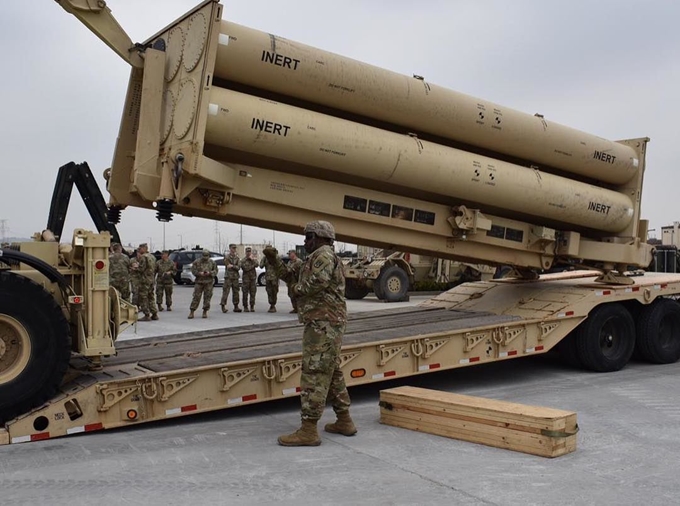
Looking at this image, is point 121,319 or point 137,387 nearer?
point 137,387

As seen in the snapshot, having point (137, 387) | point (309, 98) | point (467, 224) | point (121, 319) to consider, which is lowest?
point (137, 387)

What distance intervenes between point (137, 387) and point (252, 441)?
1.02 m

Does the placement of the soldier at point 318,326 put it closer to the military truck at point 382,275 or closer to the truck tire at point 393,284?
the military truck at point 382,275

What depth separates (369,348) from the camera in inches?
272

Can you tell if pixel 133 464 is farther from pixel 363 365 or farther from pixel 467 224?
pixel 467 224

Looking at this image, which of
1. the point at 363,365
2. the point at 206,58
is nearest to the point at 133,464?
the point at 363,365

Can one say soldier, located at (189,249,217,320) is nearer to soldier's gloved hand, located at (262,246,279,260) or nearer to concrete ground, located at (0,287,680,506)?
concrete ground, located at (0,287,680,506)

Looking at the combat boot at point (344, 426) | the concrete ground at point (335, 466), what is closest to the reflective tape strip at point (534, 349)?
the concrete ground at point (335, 466)

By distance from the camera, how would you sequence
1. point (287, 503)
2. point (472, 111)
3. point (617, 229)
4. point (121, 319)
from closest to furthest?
point (287, 503) → point (121, 319) → point (472, 111) → point (617, 229)

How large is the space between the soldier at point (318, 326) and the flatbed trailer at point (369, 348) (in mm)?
773

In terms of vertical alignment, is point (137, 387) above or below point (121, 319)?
below

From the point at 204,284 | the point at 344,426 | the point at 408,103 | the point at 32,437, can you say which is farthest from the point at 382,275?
the point at 32,437

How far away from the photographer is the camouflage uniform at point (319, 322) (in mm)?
5539

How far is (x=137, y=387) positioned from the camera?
570 cm
